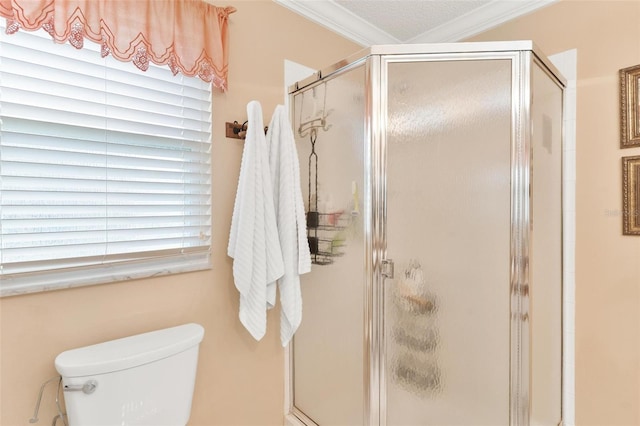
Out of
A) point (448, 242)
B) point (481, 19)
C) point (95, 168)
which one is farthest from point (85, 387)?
point (481, 19)

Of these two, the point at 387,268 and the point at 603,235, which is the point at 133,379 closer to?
the point at 387,268

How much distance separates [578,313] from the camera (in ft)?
5.17

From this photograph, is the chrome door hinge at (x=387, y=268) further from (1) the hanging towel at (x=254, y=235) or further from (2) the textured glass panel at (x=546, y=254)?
(2) the textured glass panel at (x=546, y=254)

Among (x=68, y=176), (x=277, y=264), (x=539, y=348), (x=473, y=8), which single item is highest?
(x=473, y=8)

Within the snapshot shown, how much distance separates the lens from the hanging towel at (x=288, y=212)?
1438 millimetres

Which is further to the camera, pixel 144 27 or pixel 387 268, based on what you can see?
pixel 387 268

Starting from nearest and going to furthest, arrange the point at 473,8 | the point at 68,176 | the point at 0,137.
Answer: the point at 0,137 → the point at 68,176 → the point at 473,8

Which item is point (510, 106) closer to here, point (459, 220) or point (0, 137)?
point (459, 220)

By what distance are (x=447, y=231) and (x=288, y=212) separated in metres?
0.65

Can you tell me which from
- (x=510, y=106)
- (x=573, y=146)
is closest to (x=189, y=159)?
(x=510, y=106)

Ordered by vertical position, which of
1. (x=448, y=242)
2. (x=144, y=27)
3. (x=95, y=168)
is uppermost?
(x=144, y=27)

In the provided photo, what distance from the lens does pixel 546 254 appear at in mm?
1435

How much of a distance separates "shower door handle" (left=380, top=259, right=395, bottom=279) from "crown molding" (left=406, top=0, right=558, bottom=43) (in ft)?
4.83

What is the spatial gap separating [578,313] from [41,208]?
86.7 inches
